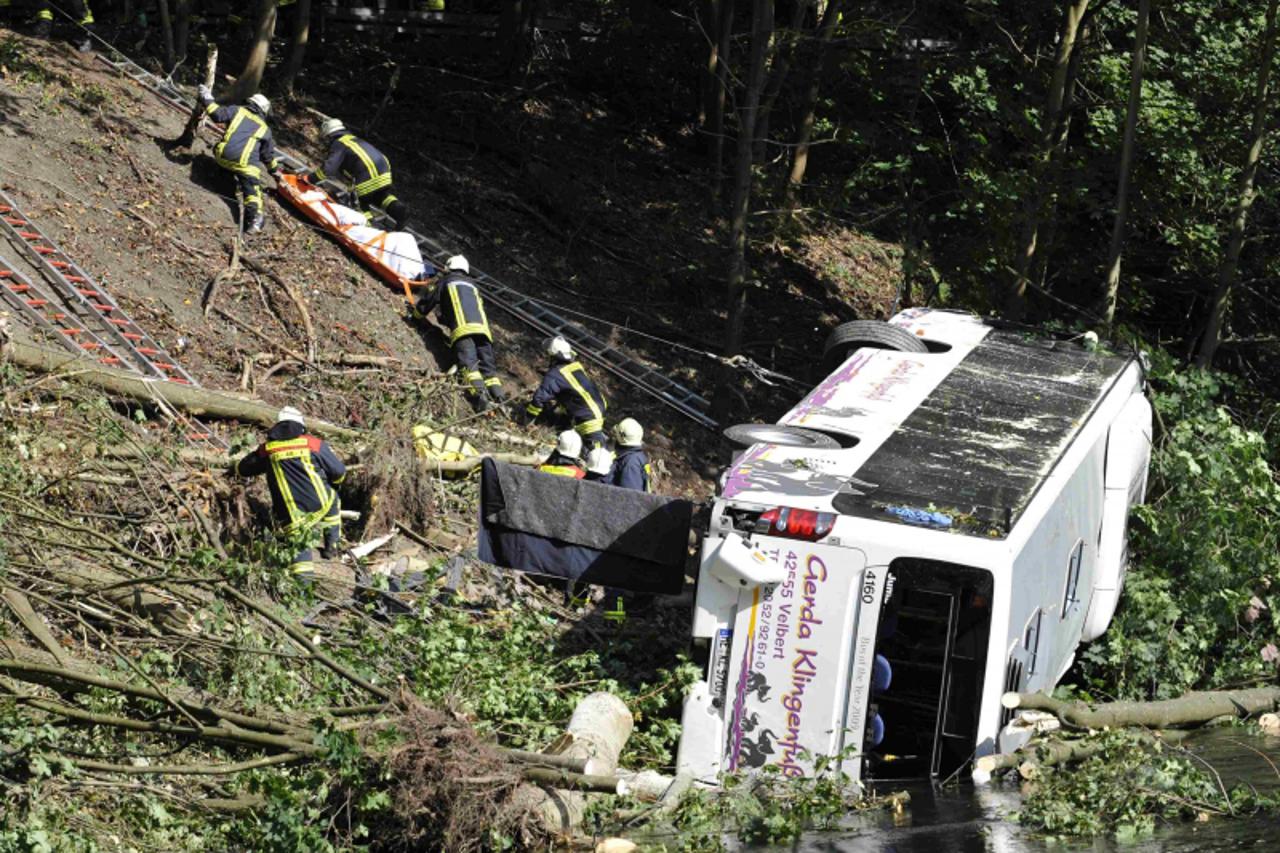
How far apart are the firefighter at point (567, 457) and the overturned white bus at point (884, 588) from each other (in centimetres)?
205

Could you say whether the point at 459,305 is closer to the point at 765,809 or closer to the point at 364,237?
the point at 364,237

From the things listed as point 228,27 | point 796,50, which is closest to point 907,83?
point 796,50

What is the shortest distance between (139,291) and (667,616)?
18.8ft

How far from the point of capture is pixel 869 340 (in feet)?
39.7

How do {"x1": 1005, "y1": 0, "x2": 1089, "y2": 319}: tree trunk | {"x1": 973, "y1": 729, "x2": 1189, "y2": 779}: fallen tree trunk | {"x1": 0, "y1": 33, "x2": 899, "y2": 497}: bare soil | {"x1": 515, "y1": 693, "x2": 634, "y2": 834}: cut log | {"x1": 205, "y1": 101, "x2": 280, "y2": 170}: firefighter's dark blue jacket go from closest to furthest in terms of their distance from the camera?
{"x1": 515, "y1": 693, "x2": 634, "y2": 834}: cut log, {"x1": 973, "y1": 729, "x2": 1189, "y2": 779}: fallen tree trunk, {"x1": 0, "y1": 33, "x2": 899, "y2": 497}: bare soil, {"x1": 205, "y1": 101, "x2": 280, "y2": 170}: firefighter's dark blue jacket, {"x1": 1005, "y1": 0, "x2": 1089, "y2": 319}: tree trunk

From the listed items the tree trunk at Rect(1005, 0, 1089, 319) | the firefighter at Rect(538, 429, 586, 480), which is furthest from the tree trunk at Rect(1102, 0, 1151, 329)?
the firefighter at Rect(538, 429, 586, 480)

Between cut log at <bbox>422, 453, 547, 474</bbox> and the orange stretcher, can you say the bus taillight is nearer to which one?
cut log at <bbox>422, 453, 547, 474</bbox>

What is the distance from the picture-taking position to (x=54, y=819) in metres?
7.11

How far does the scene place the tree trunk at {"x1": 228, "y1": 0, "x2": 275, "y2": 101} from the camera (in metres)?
17.4

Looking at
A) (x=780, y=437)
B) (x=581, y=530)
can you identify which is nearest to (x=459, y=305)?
(x=581, y=530)

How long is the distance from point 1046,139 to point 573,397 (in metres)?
5.87

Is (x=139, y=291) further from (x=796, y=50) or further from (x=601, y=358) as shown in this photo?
(x=796, y=50)

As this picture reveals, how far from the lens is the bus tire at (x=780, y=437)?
9.36 metres

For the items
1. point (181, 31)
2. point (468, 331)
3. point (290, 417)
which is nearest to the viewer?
point (290, 417)
